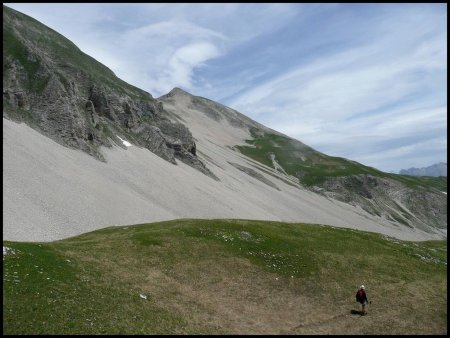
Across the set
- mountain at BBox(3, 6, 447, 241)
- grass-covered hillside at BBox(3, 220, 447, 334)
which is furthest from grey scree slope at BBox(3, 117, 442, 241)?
grass-covered hillside at BBox(3, 220, 447, 334)

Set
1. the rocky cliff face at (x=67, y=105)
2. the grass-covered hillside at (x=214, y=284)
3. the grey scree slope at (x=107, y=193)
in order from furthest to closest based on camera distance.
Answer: the rocky cliff face at (x=67, y=105) < the grey scree slope at (x=107, y=193) < the grass-covered hillside at (x=214, y=284)

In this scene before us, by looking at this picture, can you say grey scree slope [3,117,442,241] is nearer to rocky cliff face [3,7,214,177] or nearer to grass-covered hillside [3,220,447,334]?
rocky cliff face [3,7,214,177]

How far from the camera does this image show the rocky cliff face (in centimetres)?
10044

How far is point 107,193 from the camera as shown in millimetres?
80500

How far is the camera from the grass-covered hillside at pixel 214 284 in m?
29.3

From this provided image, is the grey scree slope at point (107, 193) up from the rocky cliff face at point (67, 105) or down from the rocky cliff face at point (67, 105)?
down

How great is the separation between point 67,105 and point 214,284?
275 ft

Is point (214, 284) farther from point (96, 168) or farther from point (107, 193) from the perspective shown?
point (96, 168)

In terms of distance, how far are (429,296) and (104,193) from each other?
61.5 meters

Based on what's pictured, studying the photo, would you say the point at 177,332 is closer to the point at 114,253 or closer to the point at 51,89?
the point at 114,253

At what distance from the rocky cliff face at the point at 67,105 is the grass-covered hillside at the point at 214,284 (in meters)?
53.7

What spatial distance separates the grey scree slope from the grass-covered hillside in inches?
391

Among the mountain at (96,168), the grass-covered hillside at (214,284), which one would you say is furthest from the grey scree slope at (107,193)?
the grass-covered hillside at (214,284)

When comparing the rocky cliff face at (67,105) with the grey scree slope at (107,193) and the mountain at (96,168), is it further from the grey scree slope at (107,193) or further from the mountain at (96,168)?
the grey scree slope at (107,193)
